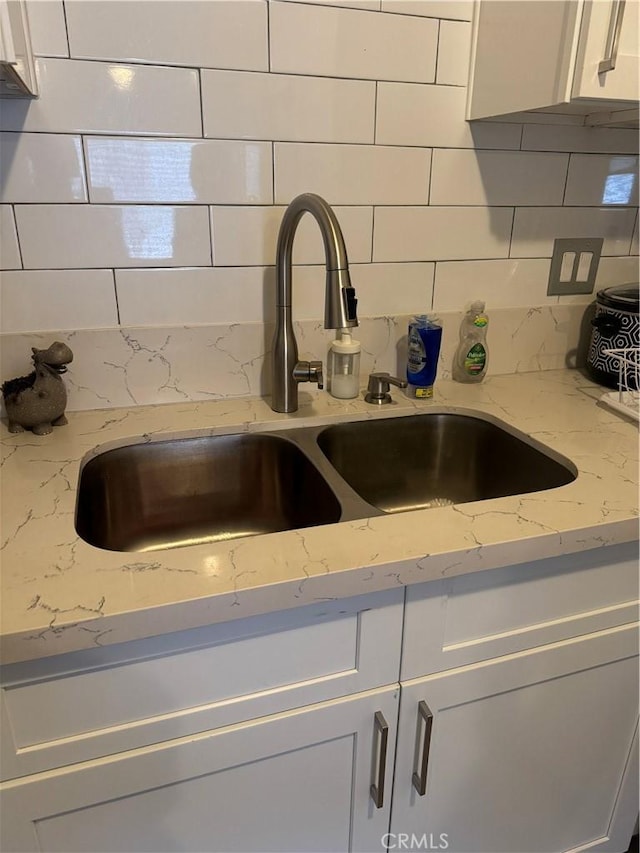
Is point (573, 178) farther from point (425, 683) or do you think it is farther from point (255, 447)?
point (425, 683)

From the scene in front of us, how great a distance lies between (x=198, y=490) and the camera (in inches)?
44.4

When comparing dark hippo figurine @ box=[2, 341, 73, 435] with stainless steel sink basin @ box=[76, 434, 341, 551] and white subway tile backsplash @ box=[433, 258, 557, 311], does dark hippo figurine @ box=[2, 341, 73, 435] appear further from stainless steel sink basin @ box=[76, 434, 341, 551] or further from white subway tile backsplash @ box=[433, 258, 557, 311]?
white subway tile backsplash @ box=[433, 258, 557, 311]

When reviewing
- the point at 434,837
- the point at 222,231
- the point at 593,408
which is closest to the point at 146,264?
the point at 222,231

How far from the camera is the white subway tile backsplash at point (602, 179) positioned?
4.40 feet

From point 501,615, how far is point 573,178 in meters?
0.98

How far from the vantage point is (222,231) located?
3.72ft

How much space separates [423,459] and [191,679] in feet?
2.24

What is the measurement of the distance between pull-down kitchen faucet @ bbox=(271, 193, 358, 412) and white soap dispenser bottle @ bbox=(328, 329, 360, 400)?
9 cm

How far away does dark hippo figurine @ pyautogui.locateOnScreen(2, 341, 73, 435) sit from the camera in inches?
40.6

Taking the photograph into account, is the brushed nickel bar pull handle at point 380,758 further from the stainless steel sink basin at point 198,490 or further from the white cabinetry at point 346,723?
the stainless steel sink basin at point 198,490

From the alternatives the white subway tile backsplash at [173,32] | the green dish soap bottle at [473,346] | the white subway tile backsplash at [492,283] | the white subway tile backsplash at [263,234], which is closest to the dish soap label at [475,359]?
the green dish soap bottle at [473,346]

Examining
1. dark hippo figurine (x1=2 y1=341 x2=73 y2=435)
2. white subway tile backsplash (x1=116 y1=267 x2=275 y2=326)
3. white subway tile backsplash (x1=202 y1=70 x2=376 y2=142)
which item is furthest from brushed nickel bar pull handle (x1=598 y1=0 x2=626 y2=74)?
dark hippo figurine (x1=2 y1=341 x2=73 y2=435)

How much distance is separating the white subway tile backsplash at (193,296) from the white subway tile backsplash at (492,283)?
15.4 inches

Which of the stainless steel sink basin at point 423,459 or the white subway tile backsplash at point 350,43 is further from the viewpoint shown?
the stainless steel sink basin at point 423,459
